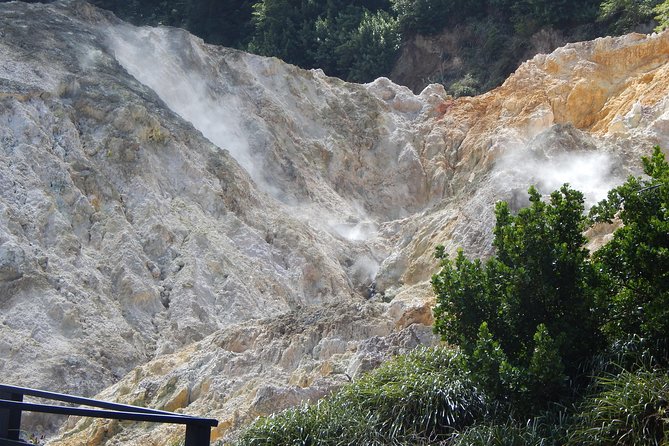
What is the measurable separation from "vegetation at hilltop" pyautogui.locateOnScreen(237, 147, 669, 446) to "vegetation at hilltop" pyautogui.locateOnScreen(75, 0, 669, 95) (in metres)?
22.1

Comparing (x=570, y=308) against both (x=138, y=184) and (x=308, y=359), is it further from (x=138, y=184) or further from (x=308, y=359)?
(x=138, y=184)

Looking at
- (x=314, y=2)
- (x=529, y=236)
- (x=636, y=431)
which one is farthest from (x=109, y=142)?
(x=314, y=2)

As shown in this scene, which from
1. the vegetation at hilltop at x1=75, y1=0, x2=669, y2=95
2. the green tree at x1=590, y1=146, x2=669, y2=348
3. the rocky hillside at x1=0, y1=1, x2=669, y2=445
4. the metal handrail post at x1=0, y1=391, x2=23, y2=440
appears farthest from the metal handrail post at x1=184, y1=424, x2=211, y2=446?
the vegetation at hilltop at x1=75, y1=0, x2=669, y2=95

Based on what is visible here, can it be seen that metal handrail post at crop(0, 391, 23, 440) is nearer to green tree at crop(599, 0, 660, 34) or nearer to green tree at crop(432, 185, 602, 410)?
green tree at crop(432, 185, 602, 410)

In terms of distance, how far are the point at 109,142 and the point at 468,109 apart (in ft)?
30.5

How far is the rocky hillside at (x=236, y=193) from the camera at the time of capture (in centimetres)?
1438

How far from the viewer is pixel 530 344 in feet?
34.7

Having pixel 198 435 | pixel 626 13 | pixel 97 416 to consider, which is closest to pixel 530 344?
pixel 198 435

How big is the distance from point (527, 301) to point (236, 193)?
10966 mm

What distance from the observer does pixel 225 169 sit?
21.1 m

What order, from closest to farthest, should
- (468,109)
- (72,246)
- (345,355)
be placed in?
(345,355) < (72,246) < (468,109)

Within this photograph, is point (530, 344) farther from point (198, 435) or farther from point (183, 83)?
point (183, 83)

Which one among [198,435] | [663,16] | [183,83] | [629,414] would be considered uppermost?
[663,16]

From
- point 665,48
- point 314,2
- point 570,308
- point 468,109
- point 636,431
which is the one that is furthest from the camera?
point 314,2
